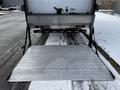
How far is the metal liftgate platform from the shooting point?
5223mm

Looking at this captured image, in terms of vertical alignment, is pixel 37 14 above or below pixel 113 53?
above

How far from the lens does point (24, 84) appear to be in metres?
4.79

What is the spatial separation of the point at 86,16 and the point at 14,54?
253 centimetres

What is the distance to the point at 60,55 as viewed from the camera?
693cm

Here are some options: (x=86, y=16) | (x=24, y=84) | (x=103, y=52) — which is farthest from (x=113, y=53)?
(x=24, y=84)

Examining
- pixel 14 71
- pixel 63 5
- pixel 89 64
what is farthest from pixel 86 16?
pixel 14 71

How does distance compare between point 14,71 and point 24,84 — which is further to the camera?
point 14,71

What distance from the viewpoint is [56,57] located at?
6688mm

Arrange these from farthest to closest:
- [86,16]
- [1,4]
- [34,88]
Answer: [1,4]
[86,16]
[34,88]

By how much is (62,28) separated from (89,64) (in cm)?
378

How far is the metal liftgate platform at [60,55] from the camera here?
5223 millimetres

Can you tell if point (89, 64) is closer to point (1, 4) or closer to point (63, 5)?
point (63, 5)

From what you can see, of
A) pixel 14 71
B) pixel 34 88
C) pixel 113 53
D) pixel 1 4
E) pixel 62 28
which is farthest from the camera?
pixel 1 4

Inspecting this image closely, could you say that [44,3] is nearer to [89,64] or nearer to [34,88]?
[89,64]
